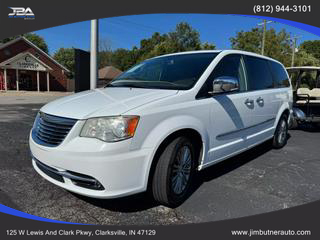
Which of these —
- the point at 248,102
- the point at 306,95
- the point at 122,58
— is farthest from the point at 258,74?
the point at 122,58

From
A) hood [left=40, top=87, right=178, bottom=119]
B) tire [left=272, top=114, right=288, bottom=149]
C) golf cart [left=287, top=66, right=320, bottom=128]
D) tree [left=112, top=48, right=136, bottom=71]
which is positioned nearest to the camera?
hood [left=40, top=87, right=178, bottom=119]

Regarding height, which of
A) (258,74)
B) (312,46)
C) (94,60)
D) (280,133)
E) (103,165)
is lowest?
(280,133)

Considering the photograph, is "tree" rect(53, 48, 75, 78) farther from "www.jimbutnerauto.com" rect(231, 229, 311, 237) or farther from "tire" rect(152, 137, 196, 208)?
"www.jimbutnerauto.com" rect(231, 229, 311, 237)

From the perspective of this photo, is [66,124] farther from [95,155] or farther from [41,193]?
[41,193]

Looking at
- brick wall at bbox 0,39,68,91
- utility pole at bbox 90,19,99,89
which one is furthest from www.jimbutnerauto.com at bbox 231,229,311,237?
brick wall at bbox 0,39,68,91

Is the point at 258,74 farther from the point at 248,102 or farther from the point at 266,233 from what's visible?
the point at 266,233

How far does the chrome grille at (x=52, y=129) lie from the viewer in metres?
2.56

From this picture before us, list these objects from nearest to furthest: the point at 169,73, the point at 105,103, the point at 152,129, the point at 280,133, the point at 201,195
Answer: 1. the point at 152,129
2. the point at 105,103
3. the point at 201,195
4. the point at 169,73
5. the point at 280,133

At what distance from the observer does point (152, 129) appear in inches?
102

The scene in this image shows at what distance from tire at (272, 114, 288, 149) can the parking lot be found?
23.2 inches

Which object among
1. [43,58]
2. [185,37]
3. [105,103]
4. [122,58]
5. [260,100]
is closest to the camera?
[105,103]

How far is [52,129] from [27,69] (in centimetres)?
3177

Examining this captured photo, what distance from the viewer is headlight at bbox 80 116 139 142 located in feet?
7.95

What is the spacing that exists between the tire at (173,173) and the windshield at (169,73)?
0.74 meters
